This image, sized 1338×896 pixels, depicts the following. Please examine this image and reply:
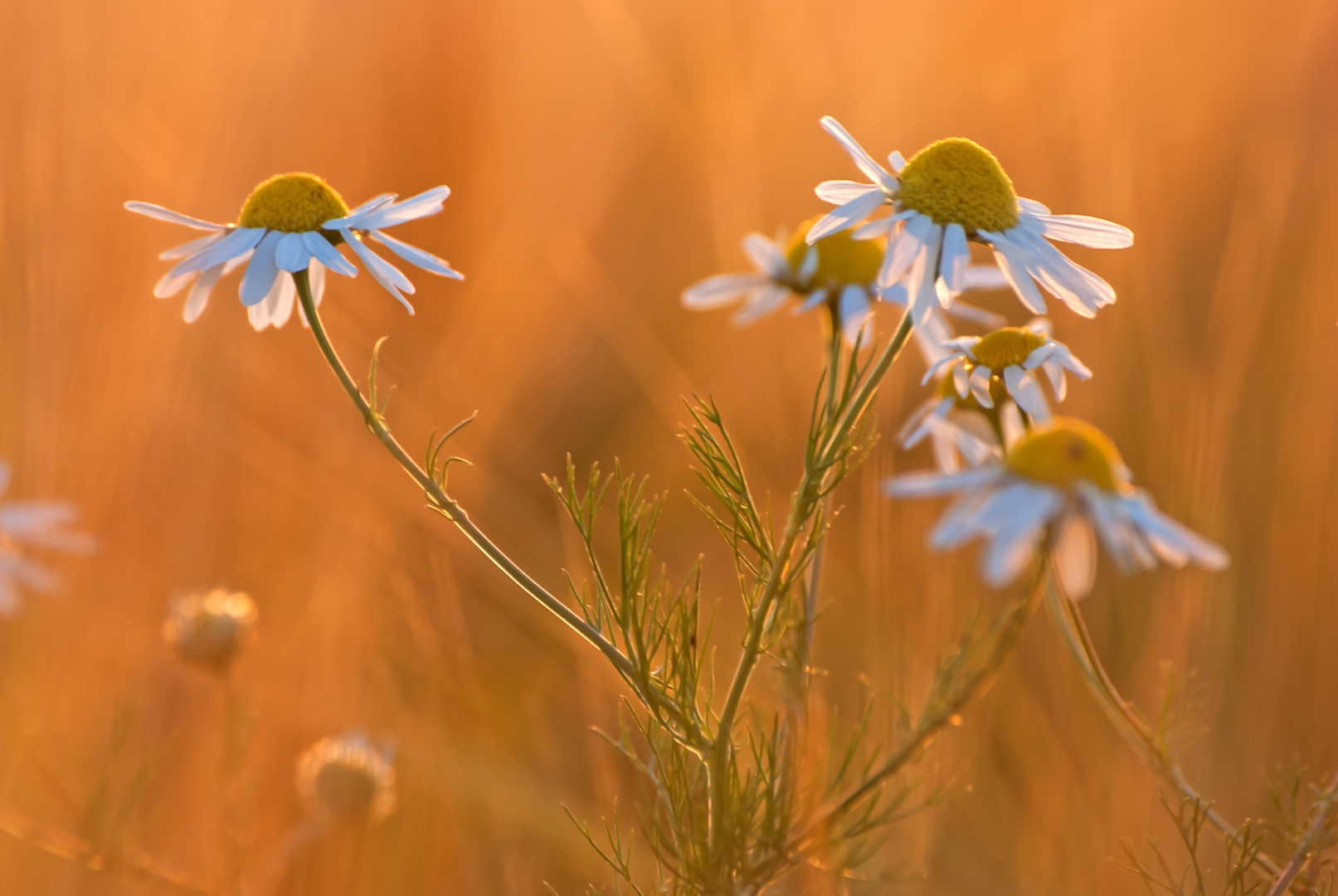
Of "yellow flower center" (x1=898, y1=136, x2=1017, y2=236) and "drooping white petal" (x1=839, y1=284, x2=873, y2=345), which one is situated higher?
"yellow flower center" (x1=898, y1=136, x2=1017, y2=236)

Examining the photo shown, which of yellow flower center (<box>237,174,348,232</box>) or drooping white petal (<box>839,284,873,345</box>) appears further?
drooping white petal (<box>839,284,873,345</box>)

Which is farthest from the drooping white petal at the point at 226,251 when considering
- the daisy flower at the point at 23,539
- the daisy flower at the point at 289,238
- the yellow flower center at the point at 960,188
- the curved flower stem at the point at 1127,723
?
the curved flower stem at the point at 1127,723

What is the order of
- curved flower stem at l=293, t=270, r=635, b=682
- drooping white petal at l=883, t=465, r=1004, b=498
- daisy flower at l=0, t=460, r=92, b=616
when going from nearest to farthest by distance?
drooping white petal at l=883, t=465, r=1004, b=498 → curved flower stem at l=293, t=270, r=635, b=682 → daisy flower at l=0, t=460, r=92, b=616

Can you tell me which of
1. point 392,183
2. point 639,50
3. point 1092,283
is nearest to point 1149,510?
point 1092,283

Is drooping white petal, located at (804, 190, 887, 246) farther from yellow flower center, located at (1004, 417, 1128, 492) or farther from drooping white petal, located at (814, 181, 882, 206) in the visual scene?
yellow flower center, located at (1004, 417, 1128, 492)

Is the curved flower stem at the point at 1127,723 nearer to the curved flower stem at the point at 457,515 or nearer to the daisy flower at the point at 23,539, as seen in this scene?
the curved flower stem at the point at 457,515

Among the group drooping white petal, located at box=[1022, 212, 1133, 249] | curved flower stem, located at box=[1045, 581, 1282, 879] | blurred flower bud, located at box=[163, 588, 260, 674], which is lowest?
blurred flower bud, located at box=[163, 588, 260, 674]

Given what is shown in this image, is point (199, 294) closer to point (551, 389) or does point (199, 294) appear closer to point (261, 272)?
point (261, 272)

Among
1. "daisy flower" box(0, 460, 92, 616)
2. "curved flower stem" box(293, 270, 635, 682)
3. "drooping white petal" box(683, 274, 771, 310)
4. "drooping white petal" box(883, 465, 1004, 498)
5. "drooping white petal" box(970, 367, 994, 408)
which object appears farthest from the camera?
"drooping white petal" box(683, 274, 771, 310)

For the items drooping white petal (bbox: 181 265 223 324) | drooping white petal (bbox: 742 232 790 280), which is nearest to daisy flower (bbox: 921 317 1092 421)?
drooping white petal (bbox: 742 232 790 280)
